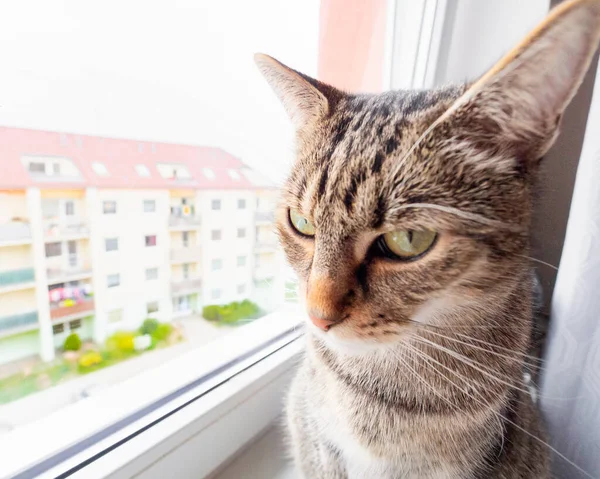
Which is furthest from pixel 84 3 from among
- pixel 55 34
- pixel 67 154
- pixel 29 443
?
pixel 29 443

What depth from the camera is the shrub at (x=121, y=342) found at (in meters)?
0.72

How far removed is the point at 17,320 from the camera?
569 mm

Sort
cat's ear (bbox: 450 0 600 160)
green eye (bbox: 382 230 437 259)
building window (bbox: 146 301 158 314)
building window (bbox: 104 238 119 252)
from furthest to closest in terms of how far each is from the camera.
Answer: building window (bbox: 146 301 158 314) → building window (bbox: 104 238 119 252) → green eye (bbox: 382 230 437 259) → cat's ear (bbox: 450 0 600 160)

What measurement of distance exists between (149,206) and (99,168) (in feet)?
0.37

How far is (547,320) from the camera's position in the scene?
0.87 m

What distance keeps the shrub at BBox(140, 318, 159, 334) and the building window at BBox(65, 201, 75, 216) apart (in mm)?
268

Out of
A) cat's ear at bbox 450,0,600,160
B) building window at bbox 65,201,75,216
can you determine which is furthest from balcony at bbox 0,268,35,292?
cat's ear at bbox 450,0,600,160

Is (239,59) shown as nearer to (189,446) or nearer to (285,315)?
(285,315)

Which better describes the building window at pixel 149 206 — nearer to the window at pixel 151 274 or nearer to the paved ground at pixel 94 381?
the window at pixel 151 274

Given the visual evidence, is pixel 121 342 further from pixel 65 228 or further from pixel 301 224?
pixel 301 224

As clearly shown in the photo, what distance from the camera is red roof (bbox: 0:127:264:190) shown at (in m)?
0.54

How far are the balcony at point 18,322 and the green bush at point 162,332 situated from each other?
0.24m

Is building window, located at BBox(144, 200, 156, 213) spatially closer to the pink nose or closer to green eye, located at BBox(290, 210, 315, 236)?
green eye, located at BBox(290, 210, 315, 236)

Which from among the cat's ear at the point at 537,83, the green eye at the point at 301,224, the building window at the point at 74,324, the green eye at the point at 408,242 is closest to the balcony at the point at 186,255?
the building window at the point at 74,324
